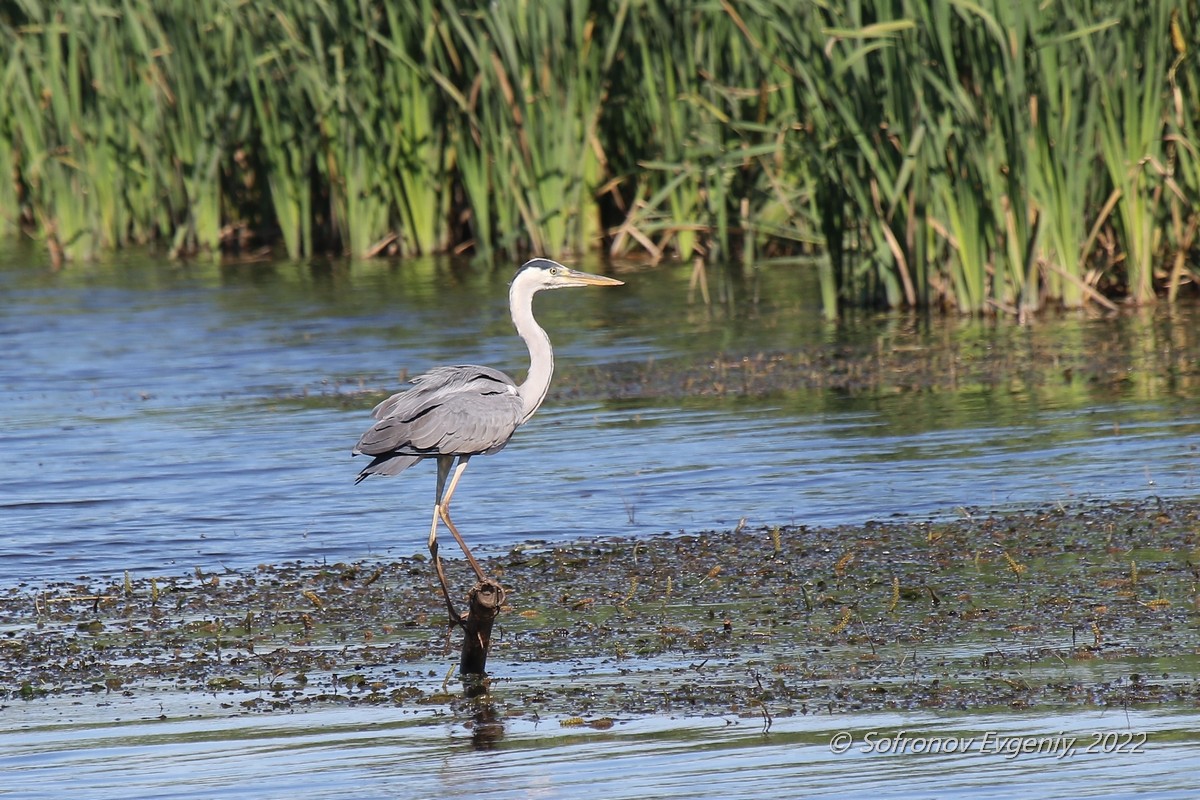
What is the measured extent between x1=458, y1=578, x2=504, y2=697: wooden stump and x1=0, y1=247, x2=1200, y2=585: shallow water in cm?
→ 213

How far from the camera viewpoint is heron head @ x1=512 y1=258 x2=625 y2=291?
7609 millimetres

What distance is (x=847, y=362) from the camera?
461 inches

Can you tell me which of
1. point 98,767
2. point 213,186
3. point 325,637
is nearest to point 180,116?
point 213,186

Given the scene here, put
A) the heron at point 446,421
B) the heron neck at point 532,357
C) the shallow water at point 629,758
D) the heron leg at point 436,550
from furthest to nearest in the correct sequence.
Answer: the heron neck at point 532,357, the heron at point 446,421, the heron leg at point 436,550, the shallow water at point 629,758

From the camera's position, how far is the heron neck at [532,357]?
7320 mm

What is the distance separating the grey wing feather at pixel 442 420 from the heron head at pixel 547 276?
635 mm

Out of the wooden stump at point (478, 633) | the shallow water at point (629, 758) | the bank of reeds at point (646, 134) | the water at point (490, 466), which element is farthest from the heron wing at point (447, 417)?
the bank of reeds at point (646, 134)

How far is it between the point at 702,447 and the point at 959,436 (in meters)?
1.37

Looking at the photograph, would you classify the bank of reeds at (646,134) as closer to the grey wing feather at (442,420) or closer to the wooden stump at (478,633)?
the grey wing feather at (442,420)

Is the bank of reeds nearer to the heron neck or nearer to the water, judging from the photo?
the water

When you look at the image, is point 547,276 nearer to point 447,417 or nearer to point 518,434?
point 447,417

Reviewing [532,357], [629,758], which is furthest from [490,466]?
[629,758]

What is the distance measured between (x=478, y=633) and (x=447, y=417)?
1.44 metres

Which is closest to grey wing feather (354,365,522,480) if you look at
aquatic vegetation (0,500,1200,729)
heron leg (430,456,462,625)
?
heron leg (430,456,462,625)
